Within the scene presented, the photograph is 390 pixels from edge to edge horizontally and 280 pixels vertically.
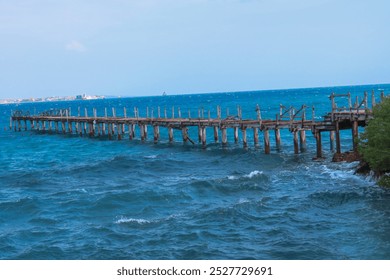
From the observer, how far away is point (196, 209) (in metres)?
28.8

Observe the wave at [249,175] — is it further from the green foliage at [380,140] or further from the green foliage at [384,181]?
the green foliage at [384,181]

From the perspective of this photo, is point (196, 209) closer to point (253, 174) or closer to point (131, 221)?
point (131, 221)

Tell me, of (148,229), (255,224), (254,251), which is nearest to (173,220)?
(148,229)

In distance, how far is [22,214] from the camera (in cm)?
2964

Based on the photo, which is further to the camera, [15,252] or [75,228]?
[75,228]

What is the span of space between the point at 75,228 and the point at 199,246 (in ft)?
23.2

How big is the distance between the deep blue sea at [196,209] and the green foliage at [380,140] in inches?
71.4

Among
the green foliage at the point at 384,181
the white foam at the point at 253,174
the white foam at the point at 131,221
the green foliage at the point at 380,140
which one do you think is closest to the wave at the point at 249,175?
the white foam at the point at 253,174

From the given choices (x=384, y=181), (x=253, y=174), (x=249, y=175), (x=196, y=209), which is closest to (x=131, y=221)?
(x=196, y=209)

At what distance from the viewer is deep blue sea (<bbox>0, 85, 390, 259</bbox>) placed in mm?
22359

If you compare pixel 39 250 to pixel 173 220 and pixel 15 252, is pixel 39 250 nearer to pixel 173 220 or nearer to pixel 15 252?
pixel 15 252

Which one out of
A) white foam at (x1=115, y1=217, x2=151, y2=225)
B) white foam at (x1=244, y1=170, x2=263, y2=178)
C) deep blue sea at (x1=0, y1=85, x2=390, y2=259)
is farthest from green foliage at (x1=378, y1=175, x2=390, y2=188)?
white foam at (x1=115, y1=217, x2=151, y2=225)
